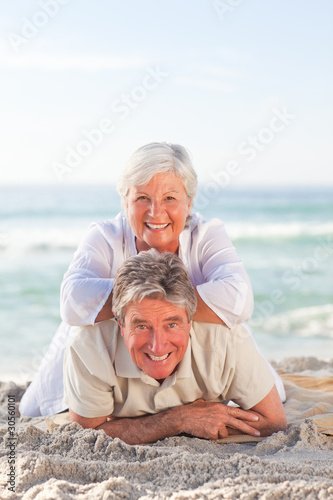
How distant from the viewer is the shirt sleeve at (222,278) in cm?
251

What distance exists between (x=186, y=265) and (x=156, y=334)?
733 millimetres

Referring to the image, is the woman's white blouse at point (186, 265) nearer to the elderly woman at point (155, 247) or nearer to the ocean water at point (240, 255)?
the elderly woman at point (155, 247)

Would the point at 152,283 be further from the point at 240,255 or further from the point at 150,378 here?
the point at 240,255

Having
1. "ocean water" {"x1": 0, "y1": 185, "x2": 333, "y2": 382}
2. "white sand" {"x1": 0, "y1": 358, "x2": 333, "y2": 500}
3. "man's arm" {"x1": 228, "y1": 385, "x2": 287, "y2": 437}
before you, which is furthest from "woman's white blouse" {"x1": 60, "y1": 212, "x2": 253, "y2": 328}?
"ocean water" {"x1": 0, "y1": 185, "x2": 333, "y2": 382}

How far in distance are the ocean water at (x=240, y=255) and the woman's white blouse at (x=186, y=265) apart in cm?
318

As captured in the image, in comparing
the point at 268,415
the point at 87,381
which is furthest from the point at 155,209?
the point at 268,415

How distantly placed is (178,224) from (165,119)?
63.0 ft

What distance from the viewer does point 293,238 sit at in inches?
677

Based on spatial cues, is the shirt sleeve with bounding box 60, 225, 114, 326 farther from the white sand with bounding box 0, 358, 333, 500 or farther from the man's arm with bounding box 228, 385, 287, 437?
the man's arm with bounding box 228, 385, 287, 437

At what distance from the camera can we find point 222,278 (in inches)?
105

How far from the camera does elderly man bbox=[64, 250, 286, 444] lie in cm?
229

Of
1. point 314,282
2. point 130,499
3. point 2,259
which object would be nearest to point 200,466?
point 130,499

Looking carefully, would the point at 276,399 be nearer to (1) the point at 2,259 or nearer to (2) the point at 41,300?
(2) the point at 41,300

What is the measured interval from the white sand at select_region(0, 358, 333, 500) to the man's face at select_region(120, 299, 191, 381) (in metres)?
0.37
